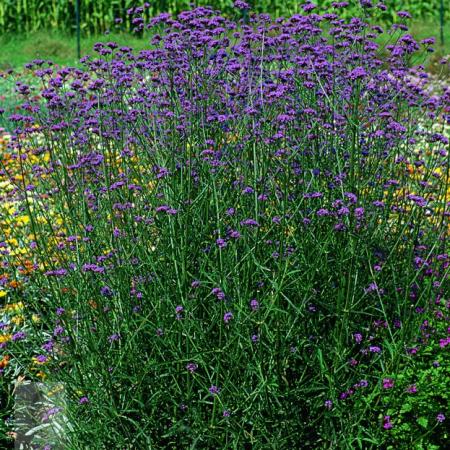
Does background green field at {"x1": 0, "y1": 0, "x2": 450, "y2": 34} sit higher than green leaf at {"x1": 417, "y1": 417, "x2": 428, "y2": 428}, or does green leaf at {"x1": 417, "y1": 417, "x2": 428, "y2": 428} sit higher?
green leaf at {"x1": 417, "y1": 417, "x2": 428, "y2": 428}

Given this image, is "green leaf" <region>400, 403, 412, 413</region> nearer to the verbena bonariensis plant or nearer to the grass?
the verbena bonariensis plant

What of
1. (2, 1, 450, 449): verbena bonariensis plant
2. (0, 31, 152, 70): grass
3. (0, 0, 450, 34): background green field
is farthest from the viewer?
(0, 0, 450, 34): background green field

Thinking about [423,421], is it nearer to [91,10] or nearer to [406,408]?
[406,408]

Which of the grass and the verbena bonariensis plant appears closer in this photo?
the verbena bonariensis plant

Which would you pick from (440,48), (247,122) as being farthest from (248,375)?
(440,48)

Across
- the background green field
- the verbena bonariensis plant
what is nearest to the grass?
the background green field

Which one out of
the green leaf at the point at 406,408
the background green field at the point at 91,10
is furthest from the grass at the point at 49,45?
the green leaf at the point at 406,408

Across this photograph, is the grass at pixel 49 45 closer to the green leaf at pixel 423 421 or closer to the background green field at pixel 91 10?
the background green field at pixel 91 10

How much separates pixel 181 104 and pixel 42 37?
16527 mm

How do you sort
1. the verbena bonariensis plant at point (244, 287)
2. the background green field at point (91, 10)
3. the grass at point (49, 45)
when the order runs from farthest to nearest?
the background green field at point (91, 10) < the grass at point (49, 45) < the verbena bonariensis plant at point (244, 287)

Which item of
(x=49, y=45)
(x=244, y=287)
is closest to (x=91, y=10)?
(x=49, y=45)

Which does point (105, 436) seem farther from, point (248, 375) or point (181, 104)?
point (181, 104)

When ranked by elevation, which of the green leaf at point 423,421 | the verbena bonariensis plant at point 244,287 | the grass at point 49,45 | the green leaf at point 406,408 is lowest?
the grass at point 49,45

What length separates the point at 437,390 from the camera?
339cm
